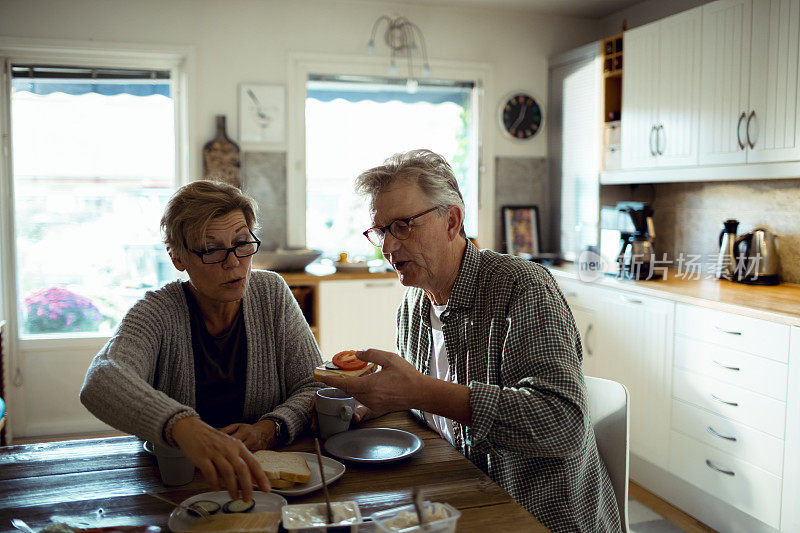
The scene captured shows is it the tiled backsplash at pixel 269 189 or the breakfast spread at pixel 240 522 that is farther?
the tiled backsplash at pixel 269 189

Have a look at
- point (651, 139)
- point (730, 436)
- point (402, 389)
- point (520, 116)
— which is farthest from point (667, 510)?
point (520, 116)

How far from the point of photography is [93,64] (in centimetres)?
396

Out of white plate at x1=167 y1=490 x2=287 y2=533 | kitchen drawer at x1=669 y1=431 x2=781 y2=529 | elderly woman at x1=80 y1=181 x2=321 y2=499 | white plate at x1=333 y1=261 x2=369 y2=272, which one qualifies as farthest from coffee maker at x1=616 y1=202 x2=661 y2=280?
white plate at x1=167 y1=490 x2=287 y2=533

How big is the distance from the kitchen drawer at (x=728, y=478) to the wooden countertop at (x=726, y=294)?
0.60m

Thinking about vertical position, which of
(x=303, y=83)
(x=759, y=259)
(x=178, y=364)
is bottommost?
(x=178, y=364)

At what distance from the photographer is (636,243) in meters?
3.48

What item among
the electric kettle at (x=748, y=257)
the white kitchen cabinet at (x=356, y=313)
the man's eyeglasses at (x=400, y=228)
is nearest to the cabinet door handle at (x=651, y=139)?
the electric kettle at (x=748, y=257)

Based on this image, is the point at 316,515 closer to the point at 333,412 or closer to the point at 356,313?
the point at 333,412

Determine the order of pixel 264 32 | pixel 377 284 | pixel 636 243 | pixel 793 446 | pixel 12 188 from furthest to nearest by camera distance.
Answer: pixel 264 32, pixel 377 284, pixel 12 188, pixel 636 243, pixel 793 446

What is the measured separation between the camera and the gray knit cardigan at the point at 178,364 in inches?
51.6

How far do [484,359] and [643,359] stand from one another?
1912 mm

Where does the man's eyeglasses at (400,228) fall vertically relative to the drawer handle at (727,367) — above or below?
above

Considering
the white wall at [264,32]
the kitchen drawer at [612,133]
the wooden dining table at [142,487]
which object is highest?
the white wall at [264,32]

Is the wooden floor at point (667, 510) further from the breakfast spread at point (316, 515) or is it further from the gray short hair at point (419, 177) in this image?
the breakfast spread at point (316, 515)
